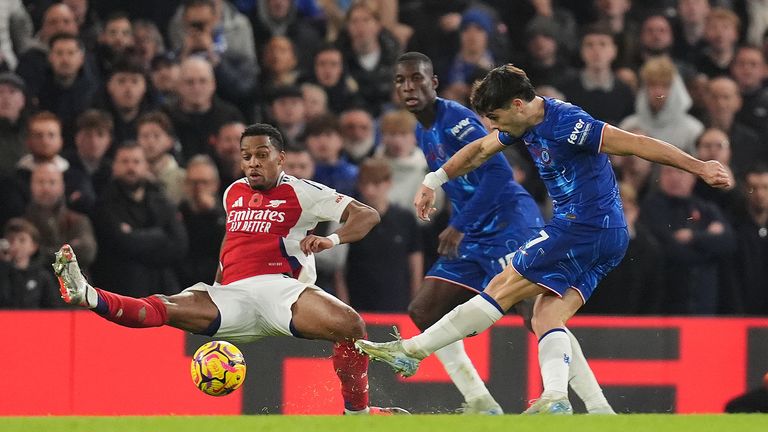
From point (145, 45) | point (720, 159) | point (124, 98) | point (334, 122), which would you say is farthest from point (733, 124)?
point (124, 98)

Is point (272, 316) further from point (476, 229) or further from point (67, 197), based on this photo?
point (67, 197)

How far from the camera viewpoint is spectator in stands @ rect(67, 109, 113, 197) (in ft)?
36.9

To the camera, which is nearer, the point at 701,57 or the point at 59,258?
the point at 59,258

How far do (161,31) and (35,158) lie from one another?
2.52 meters

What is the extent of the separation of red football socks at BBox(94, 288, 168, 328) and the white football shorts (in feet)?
1.24

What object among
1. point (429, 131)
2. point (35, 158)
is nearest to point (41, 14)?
point (35, 158)

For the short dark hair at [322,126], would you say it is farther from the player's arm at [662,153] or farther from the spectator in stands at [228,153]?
the player's arm at [662,153]

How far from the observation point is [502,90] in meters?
7.64

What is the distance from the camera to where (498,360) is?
1048cm

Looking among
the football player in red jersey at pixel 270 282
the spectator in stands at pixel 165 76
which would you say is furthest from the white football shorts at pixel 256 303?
the spectator in stands at pixel 165 76

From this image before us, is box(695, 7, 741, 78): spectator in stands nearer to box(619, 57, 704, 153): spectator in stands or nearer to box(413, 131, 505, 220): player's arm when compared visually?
box(619, 57, 704, 153): spectator in stands

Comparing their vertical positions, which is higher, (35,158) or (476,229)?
(35,158)

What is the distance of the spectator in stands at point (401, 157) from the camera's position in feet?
38.2

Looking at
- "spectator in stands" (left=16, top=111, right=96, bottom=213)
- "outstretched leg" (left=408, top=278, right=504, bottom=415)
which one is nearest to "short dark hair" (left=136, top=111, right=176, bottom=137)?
"spectator in stands" (left=16, top=111, right=96, bottom=213)
